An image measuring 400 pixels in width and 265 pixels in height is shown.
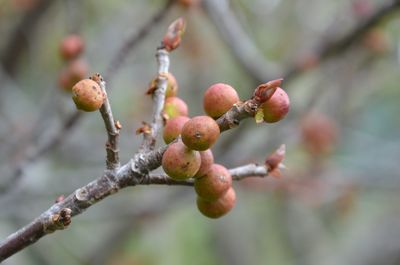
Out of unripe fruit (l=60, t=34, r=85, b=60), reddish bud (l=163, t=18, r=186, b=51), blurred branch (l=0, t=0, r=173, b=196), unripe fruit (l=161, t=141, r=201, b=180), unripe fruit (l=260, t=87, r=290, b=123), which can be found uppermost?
unripe fruit (l=60, t=34, r=85, b=60)

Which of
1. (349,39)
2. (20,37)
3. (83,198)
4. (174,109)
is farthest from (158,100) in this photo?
(20,37)

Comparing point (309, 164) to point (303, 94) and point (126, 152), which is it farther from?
point (303, 94)

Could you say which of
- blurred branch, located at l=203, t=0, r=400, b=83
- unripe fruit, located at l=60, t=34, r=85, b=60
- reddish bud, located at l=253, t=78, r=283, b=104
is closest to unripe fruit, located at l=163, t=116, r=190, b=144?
reddish bud, located at l=253, t=78, r=283, b=104

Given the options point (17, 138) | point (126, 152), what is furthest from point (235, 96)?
point (126, 152)

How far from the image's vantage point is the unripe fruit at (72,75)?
7.65ft

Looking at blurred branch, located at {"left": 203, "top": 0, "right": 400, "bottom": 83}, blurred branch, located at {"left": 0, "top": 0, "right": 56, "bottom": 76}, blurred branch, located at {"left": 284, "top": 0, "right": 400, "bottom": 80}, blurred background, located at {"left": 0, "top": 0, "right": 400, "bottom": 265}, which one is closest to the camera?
blurred branch, located at {"left": 284, "top": 0, "right": 400, "bottom": 80}

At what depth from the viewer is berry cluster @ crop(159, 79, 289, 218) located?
3.46ft

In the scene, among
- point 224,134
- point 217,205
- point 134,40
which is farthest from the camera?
point 224,134

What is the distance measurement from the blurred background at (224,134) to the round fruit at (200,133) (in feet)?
4.14

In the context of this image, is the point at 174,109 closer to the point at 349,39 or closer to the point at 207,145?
the point at 207,145

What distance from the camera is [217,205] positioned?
1.29 meters

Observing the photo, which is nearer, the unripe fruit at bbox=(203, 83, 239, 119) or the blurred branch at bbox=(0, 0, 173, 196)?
the unripe fruit at bbox=(203, 83, 239, 119)

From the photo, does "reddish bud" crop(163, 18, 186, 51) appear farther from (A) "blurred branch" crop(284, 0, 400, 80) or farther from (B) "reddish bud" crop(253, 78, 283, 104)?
(A) "blurred branch" crop(284, 0, 400, 80)

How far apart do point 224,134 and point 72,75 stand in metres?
2.59
